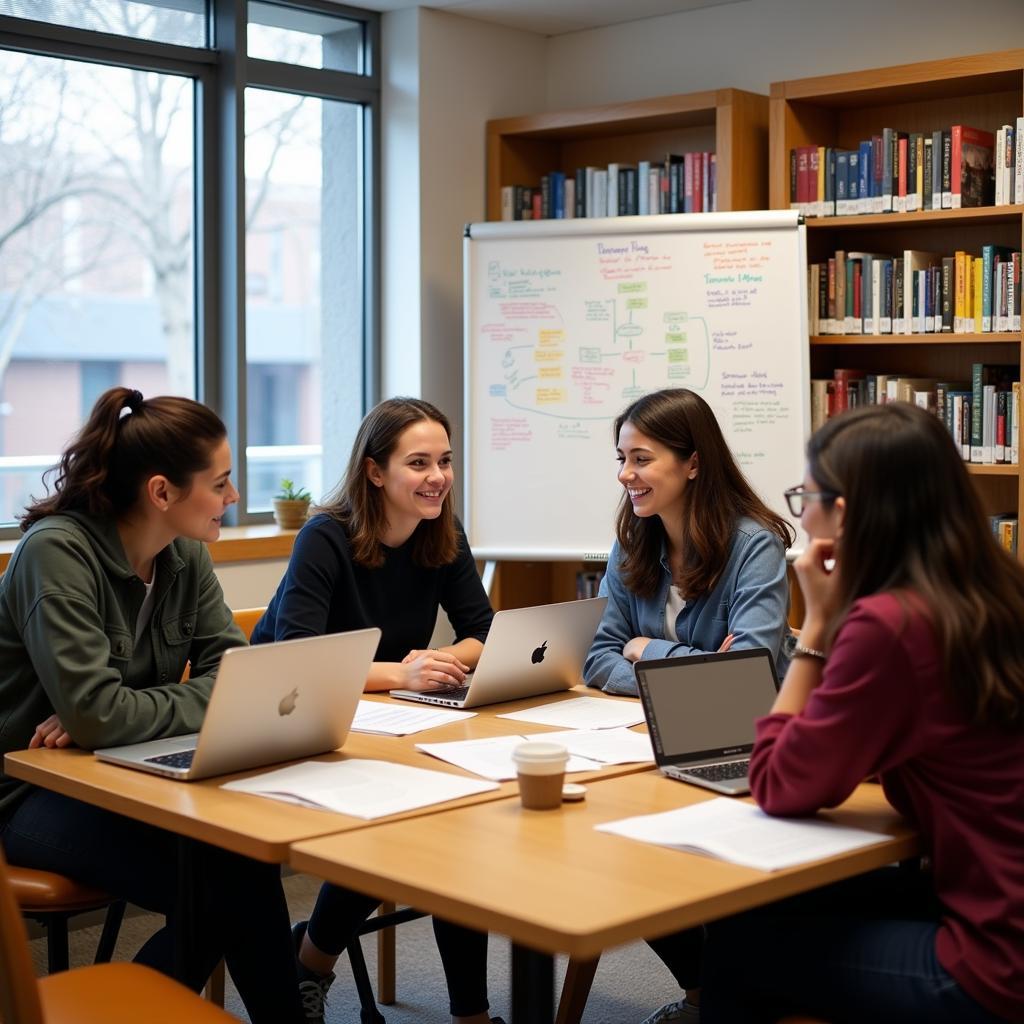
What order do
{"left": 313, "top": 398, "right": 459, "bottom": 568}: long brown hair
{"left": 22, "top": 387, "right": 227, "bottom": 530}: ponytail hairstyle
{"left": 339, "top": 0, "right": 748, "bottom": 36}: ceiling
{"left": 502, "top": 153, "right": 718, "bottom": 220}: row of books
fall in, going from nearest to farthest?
{"left": 22, "top": 387, "right": 227, "bottom": 530}: ponytail hairstyle → {"left": 313, "top": 398, "right": 459, "bottom": 568}: long brown hair → {"left": 502, "top": 153, "right": 718, "bottom": 220}: row of books → {"left": 339, "top": 0, "right": 748, "bottom": 36}: ceiling

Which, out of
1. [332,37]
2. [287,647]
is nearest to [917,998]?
[287,647]

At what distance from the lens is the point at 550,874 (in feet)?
5.20

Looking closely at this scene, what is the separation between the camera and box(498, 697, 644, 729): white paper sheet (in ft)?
8.05

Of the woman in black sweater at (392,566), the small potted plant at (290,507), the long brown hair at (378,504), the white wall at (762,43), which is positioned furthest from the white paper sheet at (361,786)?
the white wall at (762,43)

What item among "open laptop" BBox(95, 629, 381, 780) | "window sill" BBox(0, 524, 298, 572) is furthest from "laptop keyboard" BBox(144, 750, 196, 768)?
"window sill" BBox(0, 524, 298, 572)

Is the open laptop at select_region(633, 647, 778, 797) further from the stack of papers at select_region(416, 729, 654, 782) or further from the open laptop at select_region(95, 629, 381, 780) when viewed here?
the open laptop at select_region(95, 629, 381, 780)

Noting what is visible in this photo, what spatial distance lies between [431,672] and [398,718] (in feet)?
0.80

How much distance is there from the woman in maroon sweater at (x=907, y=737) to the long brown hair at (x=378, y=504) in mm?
1314

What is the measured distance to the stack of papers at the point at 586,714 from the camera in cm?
246

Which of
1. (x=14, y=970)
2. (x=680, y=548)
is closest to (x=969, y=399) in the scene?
(x=680, y=548)

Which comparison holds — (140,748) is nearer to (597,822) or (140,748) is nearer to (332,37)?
(597,822)

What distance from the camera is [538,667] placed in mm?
2656

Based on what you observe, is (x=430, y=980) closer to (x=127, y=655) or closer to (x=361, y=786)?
(x=127, y=655)

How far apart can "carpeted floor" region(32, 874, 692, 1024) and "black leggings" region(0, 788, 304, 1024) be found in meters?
0.92
